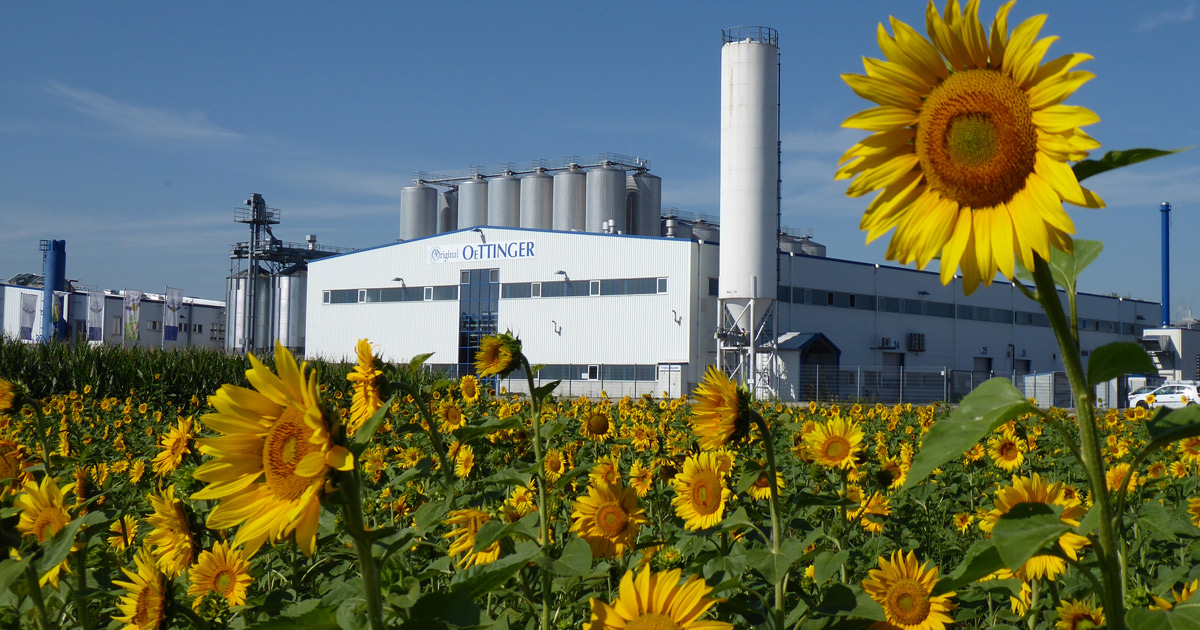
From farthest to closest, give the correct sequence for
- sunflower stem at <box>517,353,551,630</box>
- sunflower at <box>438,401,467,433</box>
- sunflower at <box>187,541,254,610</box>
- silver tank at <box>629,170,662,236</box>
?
silver tank at <box>629,170,662,236</box> < sunflower at <box>438,401,467,433</box> < sunflower at <box>187,541,254,610</box> < sunflower stem at <box>517,353,551,630</box>

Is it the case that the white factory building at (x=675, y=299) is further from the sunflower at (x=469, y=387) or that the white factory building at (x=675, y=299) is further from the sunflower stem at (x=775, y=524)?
the sunflower stem at (x=775, y=524)

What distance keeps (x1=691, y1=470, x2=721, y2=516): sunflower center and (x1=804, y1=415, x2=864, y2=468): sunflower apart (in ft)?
2.56

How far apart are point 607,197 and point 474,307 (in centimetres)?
884

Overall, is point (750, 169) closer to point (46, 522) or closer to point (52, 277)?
point (46, 522)

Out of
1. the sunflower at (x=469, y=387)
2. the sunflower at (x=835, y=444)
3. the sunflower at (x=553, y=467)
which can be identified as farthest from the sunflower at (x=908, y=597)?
the sunflower at (x=469, y=387)

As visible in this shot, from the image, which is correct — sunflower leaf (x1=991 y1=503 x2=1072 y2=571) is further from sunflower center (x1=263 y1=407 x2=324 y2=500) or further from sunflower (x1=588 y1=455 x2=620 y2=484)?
sunflower (x1=588 y1=455 x2=620 y2=484)

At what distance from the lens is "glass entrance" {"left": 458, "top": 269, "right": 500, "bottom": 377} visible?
37688 millimetres

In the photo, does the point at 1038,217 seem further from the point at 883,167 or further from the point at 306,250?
the point at 306,250

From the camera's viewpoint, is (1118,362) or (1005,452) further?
(1005,452)

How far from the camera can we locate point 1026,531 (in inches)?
43.8

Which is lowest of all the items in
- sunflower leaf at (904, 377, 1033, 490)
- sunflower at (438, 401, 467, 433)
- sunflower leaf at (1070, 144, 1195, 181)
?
sunflower at (438, 401, 467, 433)

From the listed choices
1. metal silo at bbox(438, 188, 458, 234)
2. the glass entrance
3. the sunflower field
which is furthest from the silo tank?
the sunflower field

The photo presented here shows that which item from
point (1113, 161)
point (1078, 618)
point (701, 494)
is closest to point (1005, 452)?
point (701, 494)

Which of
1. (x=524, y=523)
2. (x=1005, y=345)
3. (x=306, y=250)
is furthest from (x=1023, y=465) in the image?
(x=306, y=250)
